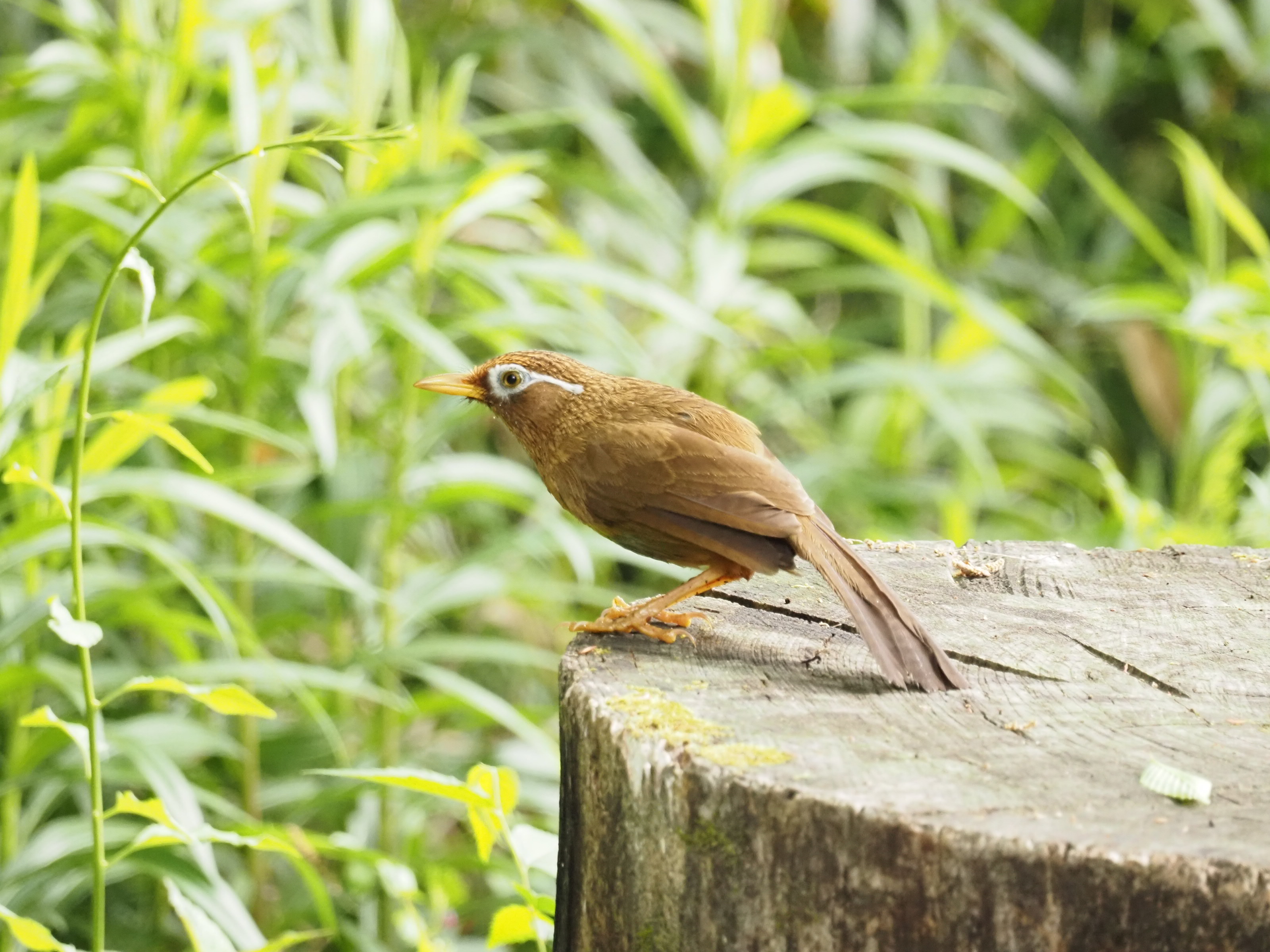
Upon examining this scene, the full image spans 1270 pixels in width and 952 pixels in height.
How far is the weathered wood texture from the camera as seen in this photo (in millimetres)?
1417

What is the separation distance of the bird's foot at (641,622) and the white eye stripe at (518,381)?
42 cm

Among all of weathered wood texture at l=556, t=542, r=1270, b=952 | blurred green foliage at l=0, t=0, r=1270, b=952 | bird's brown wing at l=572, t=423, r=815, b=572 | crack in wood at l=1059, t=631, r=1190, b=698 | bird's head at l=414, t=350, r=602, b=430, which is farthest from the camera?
blurred green foliage at l=0, t=0, r=1270, b=952

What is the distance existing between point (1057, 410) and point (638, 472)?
411 cm

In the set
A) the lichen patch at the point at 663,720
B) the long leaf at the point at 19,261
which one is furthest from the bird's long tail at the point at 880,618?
the long leaf at the point at 19,261

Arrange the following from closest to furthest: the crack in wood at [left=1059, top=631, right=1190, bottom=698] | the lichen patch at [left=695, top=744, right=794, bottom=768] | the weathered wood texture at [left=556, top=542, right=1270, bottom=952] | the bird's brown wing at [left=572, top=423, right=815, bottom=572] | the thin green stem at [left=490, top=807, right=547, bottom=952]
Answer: the weathered wood texture at [left=556, top=542, right=1270, bottom=952] < the lichen patch at [left=695, top=744, right=794, bottom=768] < the thin green stem at [left=490, top=807, right=547, bottom=952] < the crack in wood at [left=1059, top=631, right=1190, bottom=698] < the bird's brown wing at [left=572, top=423, right=815, bottom=572]

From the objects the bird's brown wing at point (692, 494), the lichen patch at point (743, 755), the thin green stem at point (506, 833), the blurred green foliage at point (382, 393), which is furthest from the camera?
the blurred green foliage at point (382, 393)

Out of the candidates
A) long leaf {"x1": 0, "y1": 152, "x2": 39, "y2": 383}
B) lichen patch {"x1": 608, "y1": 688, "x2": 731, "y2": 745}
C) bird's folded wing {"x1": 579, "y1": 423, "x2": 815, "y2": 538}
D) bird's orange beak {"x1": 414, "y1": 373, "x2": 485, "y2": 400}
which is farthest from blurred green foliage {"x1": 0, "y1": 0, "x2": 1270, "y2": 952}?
bird's folded wing {"x1": 579, "y1": 423, "x2": 815, "y2": 538}

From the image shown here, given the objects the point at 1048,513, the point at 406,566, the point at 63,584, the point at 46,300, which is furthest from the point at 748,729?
the point at 1048,513

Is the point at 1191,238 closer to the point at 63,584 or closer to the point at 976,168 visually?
the point at 976,168

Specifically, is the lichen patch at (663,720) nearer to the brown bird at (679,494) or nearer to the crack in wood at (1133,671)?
the brown bird at (679,494)

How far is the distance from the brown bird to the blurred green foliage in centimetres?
49

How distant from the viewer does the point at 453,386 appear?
2.50m

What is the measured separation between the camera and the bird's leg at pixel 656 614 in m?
2.17

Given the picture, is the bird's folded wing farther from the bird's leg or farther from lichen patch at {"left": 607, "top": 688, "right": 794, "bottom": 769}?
lichen patch at {"left": 607, "top": 688, "right": 794, "bottom": 769}
